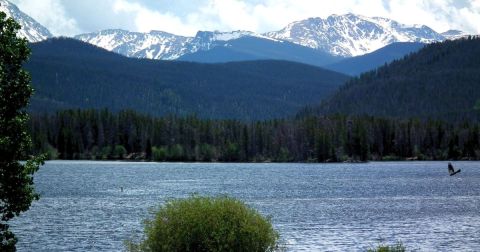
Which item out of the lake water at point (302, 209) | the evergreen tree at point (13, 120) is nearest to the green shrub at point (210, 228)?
the evergreen tree at point (13, 120)

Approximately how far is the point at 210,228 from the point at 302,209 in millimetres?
63453

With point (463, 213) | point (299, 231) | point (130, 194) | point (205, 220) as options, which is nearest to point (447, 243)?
point (299, 231)

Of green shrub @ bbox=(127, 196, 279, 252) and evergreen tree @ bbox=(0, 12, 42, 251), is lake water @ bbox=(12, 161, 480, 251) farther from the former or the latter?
evergreen tree @ bbox=(0, 12, 42, 251)

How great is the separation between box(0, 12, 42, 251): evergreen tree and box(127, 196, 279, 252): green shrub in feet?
30.4

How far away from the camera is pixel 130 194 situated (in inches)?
5221

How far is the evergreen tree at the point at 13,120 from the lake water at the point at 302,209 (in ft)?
102

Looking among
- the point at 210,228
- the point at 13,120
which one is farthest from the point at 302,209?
the point at 13,120

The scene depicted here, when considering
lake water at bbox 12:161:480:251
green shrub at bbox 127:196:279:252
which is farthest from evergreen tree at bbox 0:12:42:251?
lake water at bbox 12:161:480:251

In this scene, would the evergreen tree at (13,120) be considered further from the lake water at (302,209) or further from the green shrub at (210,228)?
the lake water at (302,209)

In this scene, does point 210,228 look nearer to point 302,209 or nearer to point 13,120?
point 13,120

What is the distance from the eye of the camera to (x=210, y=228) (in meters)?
42.9

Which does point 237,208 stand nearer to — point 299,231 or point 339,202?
point 299,231

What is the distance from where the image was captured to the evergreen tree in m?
36.4

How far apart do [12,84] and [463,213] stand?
76.6 m
